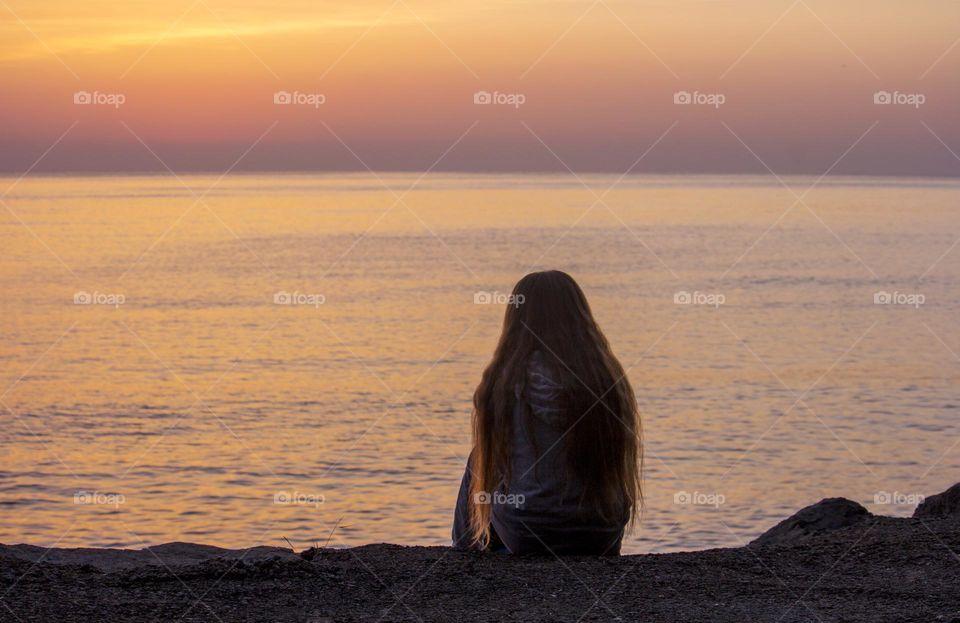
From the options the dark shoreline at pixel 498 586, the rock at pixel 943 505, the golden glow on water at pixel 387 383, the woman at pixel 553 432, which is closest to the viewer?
the dark shoreline at pixel 498 586

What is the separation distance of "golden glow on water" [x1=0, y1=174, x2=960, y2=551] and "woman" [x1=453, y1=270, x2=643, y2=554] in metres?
4.29

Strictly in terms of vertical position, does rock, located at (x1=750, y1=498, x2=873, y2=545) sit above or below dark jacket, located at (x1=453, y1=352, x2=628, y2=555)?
below

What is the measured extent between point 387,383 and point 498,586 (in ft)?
41.0

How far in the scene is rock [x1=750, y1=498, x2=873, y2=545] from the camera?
7.73 meters

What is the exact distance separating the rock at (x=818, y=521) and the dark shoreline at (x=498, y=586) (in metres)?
0.91

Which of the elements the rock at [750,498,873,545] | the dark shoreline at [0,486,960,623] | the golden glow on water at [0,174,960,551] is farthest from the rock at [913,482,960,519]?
the golden glow on water at [0,174,960,551]

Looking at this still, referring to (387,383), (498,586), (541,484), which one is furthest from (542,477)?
(387,383)

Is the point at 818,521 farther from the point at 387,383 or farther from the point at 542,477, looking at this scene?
the point at 387,383

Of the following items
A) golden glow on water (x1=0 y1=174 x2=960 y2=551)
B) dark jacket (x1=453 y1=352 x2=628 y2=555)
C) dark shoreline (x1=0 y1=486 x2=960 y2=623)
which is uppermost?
golden glow on water (x1=0 y1=174 x2=960 y2=551)

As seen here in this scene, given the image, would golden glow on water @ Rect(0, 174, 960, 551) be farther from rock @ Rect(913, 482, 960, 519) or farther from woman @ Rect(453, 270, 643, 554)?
woman @ Rect(453, 270, 643, 554)

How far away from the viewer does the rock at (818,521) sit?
7.73 meters

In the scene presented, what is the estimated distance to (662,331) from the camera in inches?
967

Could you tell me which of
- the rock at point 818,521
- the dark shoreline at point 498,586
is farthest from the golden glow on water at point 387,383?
the dark shoreline at point 498,586

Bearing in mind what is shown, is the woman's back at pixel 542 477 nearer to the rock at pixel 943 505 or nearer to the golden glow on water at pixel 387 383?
the rock at pixel 943 505
